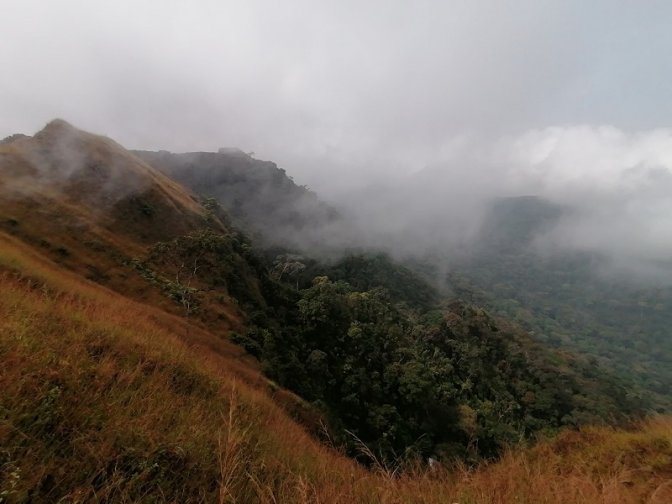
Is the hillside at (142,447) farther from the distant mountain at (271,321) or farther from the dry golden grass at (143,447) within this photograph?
the distant mountain at (271,321)

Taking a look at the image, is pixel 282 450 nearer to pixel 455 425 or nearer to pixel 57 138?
pixel 455 425

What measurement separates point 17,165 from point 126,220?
17374 millimetres

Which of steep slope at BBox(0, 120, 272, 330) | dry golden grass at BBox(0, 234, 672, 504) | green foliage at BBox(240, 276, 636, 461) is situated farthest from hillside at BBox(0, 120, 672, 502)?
green foliage at BBox(240, 276, 636, 461)

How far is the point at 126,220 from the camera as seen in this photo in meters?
58.8

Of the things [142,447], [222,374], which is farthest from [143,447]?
[222,374]

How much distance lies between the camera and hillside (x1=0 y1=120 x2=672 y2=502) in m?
3.38

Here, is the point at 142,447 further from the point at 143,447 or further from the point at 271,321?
the point at 271,321

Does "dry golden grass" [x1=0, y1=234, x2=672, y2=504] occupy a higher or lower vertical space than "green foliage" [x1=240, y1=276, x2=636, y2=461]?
higher

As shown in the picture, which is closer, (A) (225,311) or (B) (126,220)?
(A) (225,311)

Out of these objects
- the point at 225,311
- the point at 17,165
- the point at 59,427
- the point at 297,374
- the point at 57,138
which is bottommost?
the point at 297,374

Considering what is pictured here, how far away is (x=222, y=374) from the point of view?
898 centimetres

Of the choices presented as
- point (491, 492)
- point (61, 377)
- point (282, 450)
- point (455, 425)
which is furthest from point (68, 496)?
point (455, 425)

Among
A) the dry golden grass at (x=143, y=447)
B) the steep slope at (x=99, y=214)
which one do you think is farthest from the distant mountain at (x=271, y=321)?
the dry golden grass at (x=143, y=447)

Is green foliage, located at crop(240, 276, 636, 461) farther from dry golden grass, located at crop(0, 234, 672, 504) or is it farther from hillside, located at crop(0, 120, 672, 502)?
dry golden grass, located at crop(0, 234, 672, 504)
